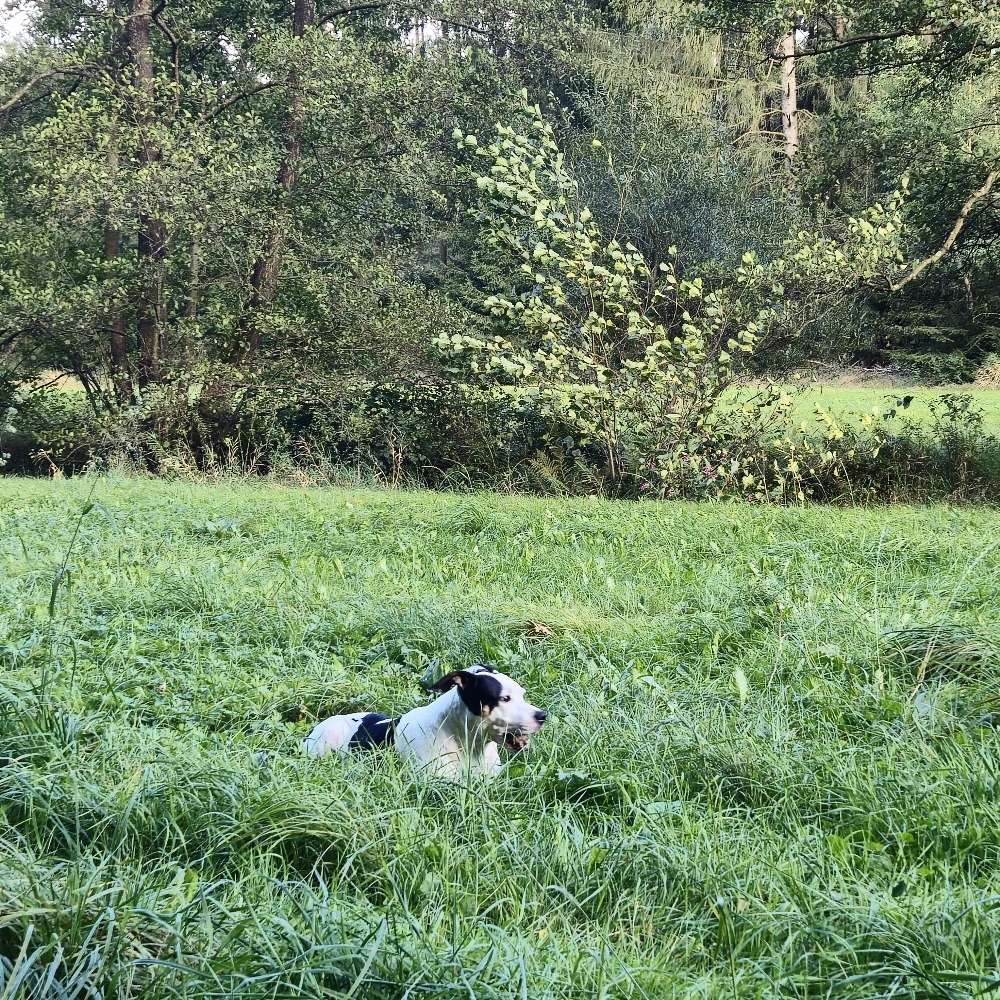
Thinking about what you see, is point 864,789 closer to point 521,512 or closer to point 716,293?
point 521,512

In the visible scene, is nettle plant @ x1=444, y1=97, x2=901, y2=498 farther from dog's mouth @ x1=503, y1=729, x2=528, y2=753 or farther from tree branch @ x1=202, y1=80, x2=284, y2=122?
dog's mouth @ x1=503, y1=729, x2=528, y2=753

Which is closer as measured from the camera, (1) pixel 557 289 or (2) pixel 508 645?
(2) pixel 508 645

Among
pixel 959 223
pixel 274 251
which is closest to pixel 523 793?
pixel 959 223

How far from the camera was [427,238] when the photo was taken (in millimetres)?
19922

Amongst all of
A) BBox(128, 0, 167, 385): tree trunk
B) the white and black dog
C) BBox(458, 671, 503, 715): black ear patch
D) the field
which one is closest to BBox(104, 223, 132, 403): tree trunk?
BBox(128, 0, 167, 385): tree trunk

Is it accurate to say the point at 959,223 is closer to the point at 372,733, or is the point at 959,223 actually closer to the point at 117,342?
the point at 372,733

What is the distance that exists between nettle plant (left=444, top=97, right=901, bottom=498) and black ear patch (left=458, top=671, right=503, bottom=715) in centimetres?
811

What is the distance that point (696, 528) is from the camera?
788 cm

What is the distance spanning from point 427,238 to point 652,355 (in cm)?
973

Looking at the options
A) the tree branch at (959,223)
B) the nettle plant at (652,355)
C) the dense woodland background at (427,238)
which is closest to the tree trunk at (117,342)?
the dense woodland background at (427,238)

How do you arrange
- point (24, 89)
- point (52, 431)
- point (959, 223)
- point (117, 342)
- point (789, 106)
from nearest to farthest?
point (959, 223)
point (24, 89)
point (52, 431)
point (117, 342)
point (789, 106)

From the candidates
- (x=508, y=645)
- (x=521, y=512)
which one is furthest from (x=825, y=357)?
(x=508, y=645)

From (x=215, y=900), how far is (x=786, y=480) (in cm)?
1082

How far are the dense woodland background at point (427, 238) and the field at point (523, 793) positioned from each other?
703 cm
